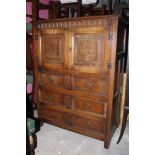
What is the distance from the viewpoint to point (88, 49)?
2.18 meters

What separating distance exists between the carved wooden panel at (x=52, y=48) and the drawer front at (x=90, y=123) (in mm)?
866

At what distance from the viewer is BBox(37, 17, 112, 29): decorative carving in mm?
2018

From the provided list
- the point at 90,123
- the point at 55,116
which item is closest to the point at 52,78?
the point at 55,116

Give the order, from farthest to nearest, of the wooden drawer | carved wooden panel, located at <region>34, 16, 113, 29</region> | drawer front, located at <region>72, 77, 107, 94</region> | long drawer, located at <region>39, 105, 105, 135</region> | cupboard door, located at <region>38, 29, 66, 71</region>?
the wooden drawer, cupboard door, located at <region>38, 29, 66, 71</region>, long drawer, located at <region>39, 105, 105, 135</region>, drawer front, located at <region>72, 77, 107, 94</region>, carved wooden panel, located at <region>34, 16, 113, 29</region>

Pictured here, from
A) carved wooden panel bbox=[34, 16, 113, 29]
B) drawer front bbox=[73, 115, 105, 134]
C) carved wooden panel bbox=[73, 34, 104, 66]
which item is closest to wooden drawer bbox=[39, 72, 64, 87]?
carved wooden panel bbox=[73, 34, 104, 66]

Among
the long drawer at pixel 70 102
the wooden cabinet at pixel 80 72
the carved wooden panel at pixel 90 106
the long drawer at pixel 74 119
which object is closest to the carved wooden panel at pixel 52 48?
the wooden cabinet at pixel 80 72

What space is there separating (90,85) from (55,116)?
0.85 m

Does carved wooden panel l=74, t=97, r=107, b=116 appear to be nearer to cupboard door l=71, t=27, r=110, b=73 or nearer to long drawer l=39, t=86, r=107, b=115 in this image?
long drawer l=39, t=86, r=107, b=115

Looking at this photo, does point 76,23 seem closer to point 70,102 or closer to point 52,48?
point 52,48

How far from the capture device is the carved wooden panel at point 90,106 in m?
2.22

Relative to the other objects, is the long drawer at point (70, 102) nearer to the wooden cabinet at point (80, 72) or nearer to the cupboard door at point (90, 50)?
the wooden cabinet at point (80, 72)
